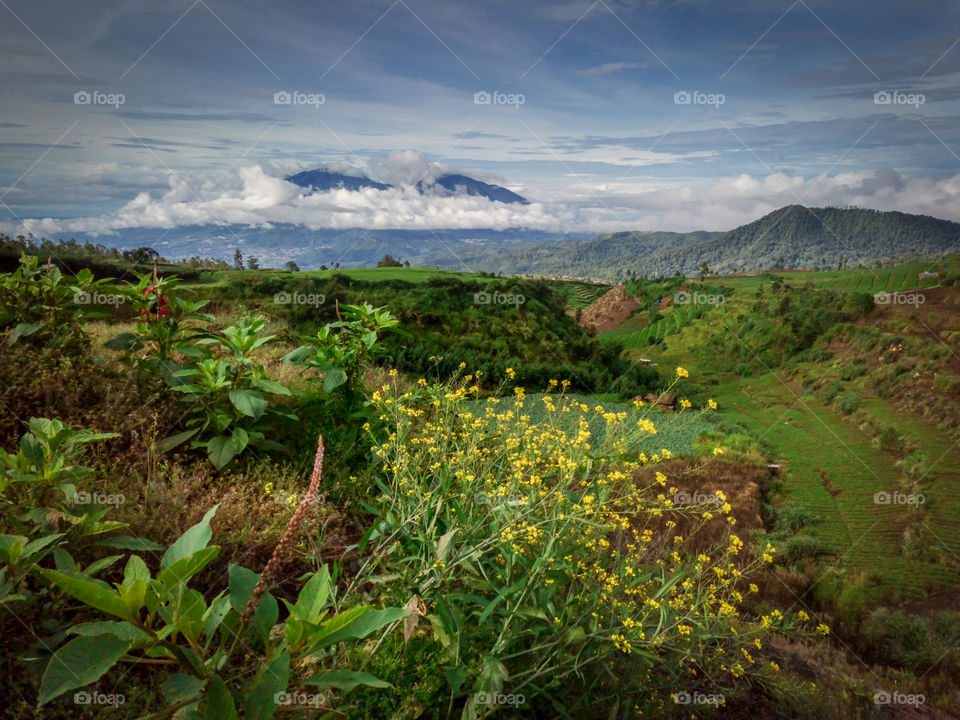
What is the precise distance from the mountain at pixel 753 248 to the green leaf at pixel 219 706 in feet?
23.8

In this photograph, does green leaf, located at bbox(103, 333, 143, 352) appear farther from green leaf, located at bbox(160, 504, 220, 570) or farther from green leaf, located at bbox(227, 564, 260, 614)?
green leaf, located at bbox(227, 564, 260, 614)

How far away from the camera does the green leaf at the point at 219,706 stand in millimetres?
1574

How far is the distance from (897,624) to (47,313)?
29.6ft

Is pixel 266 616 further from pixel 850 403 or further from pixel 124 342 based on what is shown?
pixel 850 403

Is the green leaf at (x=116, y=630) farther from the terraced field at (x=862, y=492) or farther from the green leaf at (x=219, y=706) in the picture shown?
the terraced field at (x=862, y=492)

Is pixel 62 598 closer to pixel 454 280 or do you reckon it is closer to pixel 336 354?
pixel 336 354

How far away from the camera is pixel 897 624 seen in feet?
16.1

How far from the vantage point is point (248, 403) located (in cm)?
395

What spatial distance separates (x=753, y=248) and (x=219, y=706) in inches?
568

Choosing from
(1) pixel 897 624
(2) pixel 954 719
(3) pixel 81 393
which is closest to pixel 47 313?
(3) pixel 81 393

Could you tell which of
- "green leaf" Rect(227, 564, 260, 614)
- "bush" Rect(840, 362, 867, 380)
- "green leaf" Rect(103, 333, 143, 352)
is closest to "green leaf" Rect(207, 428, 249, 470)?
"green leaf" Rect(103, 333, 143, 352)

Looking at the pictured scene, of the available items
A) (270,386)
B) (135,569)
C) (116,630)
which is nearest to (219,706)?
(116,630)

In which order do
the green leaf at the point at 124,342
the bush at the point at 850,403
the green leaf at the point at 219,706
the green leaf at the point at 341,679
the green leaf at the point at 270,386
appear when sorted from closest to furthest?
the green leaf at the point at 219,706
the green leaf at the point at 341,679
the green leaf at the point at 270,386
the green leaf at the point at 124,342
the bush at the point at 850,403

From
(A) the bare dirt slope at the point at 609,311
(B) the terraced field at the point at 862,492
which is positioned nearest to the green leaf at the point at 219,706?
(B) the terraced field at the point at 862,492
